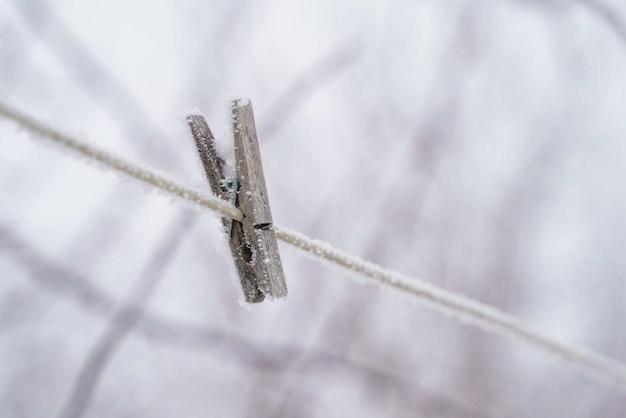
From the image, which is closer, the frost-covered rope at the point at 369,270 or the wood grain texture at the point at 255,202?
the frost-covered rope at the point at 369,270

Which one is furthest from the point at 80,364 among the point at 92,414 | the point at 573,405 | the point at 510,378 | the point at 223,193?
the point at 573,405

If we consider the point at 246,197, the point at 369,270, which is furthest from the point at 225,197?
the point at 369,270

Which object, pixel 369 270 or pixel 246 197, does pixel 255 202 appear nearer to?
pixel 246 197

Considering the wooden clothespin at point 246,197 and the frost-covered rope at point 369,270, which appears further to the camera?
the wooden clothespin at point 246,197

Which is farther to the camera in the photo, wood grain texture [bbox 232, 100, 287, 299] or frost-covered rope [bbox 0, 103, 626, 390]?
wood grain texture [bbox 232, 100, 287, 299]
